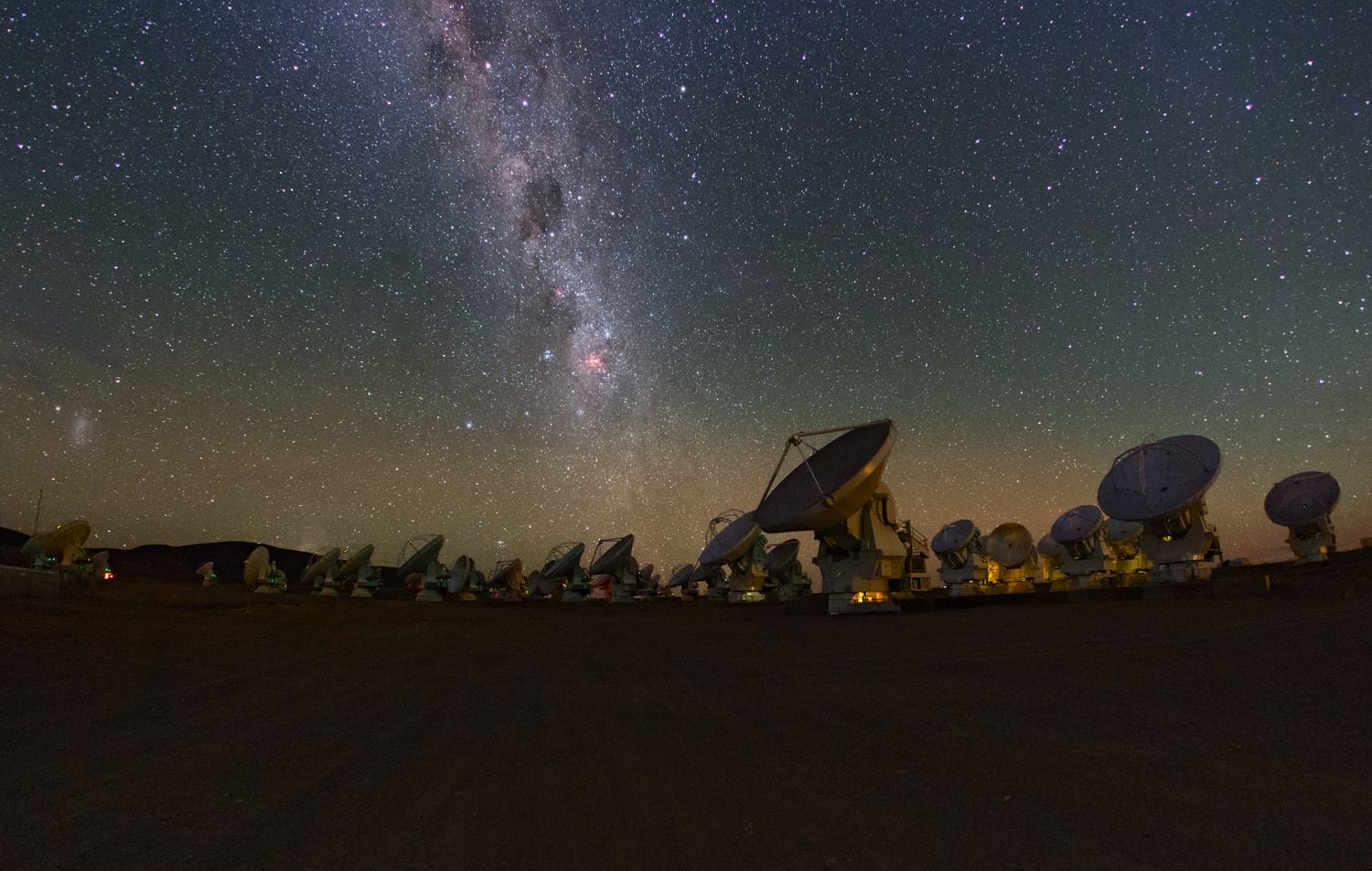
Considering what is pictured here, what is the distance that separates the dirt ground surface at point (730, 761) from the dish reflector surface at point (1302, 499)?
30.8 m

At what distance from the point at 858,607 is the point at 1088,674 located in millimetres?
16428

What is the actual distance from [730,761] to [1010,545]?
49990mm

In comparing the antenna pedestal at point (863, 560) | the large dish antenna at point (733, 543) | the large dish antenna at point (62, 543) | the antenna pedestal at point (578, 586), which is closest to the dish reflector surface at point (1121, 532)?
the large dish antenna at point (733, 543)

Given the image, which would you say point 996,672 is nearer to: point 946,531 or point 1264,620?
point 1264,620

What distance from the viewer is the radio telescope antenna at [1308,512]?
33.7 metres

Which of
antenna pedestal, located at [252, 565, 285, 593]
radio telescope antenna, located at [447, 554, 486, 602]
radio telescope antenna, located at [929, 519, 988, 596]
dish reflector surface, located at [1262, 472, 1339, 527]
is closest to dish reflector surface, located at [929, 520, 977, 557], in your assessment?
radio telescope antenna, located at [929, 519, 988, 596]

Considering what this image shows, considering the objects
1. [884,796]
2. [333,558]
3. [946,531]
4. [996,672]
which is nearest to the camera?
[884,796]

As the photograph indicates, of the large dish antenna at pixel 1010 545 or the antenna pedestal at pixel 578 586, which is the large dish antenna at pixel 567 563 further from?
the large dish antenna at pixel 1010 545

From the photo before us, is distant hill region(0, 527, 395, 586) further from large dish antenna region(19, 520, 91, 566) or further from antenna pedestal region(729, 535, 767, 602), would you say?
antenna pedestal region(729, 535, 767, 602)

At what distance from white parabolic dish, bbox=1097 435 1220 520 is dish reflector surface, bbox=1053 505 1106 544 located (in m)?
13.2

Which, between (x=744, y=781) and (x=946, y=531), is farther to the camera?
(x=946, y=531)

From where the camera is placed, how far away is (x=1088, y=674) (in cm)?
802

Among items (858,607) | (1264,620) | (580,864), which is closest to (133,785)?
(580,864)

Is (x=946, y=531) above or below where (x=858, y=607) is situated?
above
